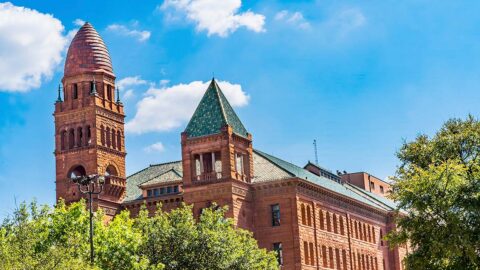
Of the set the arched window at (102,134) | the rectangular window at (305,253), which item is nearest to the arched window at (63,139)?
the arched window at (102,134)

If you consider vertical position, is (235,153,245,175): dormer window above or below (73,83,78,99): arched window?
below

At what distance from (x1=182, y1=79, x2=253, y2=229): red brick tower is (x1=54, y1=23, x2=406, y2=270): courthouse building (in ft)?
0.30

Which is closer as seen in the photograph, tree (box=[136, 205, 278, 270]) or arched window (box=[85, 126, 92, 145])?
tree (box=[136, 205, 278, 270])

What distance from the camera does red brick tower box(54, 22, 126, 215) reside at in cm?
8819

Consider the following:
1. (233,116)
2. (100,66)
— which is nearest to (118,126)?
(100,66)

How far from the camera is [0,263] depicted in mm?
44406

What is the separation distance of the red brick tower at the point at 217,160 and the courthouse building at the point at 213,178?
3.6 inches

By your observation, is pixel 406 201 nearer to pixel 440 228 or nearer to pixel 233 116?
pixel 440 228

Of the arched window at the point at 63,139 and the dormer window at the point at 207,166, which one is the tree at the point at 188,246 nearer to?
the dormer window at the point at 207,166

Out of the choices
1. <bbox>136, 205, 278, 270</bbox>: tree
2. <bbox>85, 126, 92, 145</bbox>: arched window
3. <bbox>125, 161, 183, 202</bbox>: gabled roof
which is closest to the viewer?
<bbox>136, 205, 278, 270</bbox>: tree

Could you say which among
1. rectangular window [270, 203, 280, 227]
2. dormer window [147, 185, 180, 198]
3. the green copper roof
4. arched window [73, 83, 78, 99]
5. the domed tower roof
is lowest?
rectangular window [270, 203, 280, 227]

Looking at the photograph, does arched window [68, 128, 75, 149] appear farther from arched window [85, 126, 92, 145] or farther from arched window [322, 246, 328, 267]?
arched window [322, 246, 328, 267]

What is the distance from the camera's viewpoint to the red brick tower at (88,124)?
8819cm

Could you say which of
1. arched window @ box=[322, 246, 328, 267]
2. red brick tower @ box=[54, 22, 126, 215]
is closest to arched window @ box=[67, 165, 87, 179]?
red brick tower @ box=[54, 22, 126, 215]
